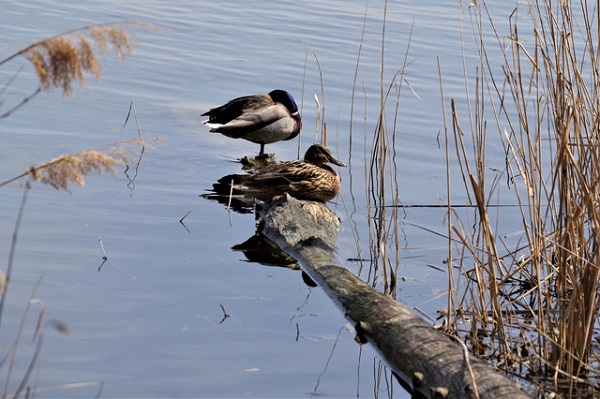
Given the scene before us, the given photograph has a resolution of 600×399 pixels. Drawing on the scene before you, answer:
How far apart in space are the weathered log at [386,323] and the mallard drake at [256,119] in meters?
2.34

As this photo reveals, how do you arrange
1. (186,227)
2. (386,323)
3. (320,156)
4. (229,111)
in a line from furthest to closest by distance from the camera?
(229,111) < (320,156) < (186,227) < (386,323)

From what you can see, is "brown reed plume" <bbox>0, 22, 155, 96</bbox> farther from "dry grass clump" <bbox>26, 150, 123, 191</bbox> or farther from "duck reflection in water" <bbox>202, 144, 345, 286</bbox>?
"duck reflection in water" <bbox>202, 144, 345, 286</bbox>

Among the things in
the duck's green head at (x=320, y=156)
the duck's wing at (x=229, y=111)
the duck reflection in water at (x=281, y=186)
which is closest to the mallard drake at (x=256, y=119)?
the duck's wing at (x=229, y=111)

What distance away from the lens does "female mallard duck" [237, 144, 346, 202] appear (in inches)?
290

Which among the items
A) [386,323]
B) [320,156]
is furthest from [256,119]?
[386,323]

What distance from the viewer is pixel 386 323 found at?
4.92m

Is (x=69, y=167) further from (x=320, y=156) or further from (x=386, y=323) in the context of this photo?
(x=320, y=156)

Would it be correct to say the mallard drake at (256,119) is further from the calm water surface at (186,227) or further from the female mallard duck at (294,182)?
the female mallard duck at (294,182)

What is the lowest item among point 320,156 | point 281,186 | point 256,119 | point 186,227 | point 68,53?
point 186,227

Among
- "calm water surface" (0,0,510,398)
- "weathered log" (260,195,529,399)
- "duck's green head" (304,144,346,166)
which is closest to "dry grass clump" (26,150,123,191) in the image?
"calm water surface" (0,0,510,398)

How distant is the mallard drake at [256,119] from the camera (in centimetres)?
891

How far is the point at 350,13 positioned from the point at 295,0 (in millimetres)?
1101

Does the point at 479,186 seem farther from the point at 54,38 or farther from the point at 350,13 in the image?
the point at 350,13

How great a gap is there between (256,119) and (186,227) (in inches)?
95.7
